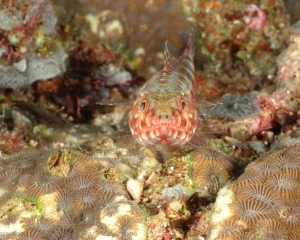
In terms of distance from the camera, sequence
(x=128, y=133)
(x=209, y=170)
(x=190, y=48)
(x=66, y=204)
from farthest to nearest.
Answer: (x=190, y=48) < (x=128, y=133) < (x=209, y=170) < (x=66, y=204)

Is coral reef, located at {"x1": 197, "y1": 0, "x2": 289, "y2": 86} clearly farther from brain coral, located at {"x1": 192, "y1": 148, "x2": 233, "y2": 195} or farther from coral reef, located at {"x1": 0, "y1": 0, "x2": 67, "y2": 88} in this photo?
brain coral, located at {"x1": 192, "y1": 148, "x2": 233, "y2": 195}

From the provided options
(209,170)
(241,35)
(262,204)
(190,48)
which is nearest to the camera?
(262,204)

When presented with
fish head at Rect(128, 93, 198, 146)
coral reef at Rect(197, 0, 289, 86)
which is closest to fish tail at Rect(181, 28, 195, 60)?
coral reef at Rect(197, 0, 289, 86)

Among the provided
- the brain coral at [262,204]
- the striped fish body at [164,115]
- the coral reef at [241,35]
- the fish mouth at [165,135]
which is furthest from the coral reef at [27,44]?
the brain coral at [262,204]

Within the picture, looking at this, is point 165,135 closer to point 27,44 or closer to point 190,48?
point 190,48

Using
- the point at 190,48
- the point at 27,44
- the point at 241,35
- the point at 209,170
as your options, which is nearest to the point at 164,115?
the point at 209,170

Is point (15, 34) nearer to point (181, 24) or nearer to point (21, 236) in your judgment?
point (181, 24)

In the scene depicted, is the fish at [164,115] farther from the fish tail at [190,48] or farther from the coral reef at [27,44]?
the coral reef at [27,44]
